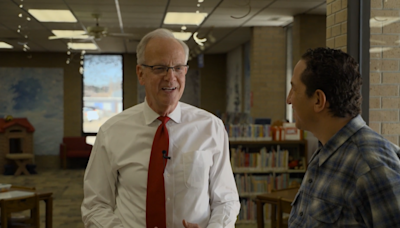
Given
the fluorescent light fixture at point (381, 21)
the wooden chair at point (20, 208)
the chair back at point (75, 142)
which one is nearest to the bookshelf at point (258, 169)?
the wooden chair at point (20, 208)

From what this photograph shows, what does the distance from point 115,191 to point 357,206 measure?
3.63 feet

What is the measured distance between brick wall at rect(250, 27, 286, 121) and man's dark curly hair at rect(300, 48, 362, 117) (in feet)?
28.1

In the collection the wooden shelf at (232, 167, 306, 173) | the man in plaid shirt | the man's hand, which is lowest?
the wooden shelf at (232, 167, 306, 173)

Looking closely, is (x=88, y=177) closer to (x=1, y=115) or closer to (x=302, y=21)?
(x=1, y=115)

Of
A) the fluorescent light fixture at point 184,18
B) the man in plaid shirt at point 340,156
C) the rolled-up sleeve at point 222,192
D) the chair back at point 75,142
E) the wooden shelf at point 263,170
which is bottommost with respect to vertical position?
the chair back at point 75,142

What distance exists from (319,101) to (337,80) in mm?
92

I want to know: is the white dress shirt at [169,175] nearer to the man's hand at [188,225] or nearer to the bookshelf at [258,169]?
the man's hand at [188,225]

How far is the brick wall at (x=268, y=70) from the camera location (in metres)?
9.92

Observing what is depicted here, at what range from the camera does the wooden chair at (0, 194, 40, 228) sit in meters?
4.62

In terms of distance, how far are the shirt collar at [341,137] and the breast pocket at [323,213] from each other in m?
0.14

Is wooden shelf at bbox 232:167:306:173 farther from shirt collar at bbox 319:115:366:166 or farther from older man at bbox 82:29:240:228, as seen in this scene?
Result: shirt collar at bbox 319:115:366:166

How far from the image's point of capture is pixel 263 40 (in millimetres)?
10000

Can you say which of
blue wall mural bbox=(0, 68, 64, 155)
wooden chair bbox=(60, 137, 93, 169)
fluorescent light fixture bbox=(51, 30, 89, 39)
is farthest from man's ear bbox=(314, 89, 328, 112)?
wooden chair bbox=(60, 137, 93, 169)

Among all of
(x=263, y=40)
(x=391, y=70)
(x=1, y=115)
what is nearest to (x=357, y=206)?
(x=391, y=70)
